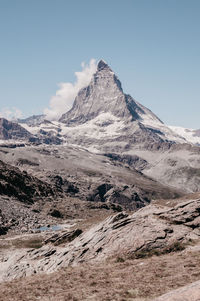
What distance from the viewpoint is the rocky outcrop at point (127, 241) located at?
1129 inches

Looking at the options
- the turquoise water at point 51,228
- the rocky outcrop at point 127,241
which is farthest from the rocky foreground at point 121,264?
the turquoise water at point 51,228

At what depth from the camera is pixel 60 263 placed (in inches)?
1169

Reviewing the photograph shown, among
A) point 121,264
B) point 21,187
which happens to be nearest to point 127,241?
point 121,264

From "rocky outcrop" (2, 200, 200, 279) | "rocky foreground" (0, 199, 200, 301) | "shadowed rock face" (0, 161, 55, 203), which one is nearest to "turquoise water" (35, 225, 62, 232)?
"shadowed rock face" (0, 161, 55, 203)

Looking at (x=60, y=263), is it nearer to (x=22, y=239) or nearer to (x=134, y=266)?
(x=134, y=266)

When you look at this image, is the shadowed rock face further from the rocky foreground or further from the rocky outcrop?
the rocky outcrop

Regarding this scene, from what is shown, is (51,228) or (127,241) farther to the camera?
(51,228)

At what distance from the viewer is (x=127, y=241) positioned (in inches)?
1153

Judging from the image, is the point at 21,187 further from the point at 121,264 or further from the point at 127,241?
the point at 121,264

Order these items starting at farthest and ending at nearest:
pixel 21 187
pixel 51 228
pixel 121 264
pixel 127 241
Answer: pixel 21 187
pixel 51 228
pixel 127 241
pixel 121 264

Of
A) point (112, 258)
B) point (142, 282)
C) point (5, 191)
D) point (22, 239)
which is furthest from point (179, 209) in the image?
point (5, 191)

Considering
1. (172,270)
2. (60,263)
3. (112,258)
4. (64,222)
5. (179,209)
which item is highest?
(179,209)

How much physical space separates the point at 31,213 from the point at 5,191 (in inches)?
951

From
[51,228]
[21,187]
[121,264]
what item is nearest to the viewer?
[121,264]
